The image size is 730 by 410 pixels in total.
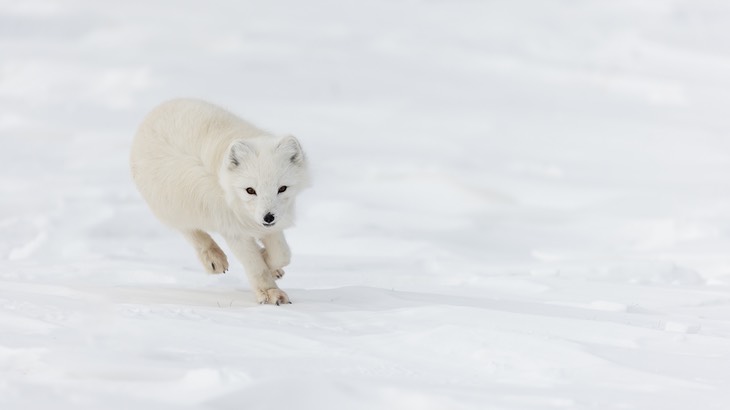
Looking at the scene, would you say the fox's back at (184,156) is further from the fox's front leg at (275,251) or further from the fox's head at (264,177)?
the fox's front leg at (275,251)

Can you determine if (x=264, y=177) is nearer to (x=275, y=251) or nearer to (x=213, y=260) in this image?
(x=275, y=251)

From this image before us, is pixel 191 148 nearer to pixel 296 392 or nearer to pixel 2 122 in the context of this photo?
pixel 296 392

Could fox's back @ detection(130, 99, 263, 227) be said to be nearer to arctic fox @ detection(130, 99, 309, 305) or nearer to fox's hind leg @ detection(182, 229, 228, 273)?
arctic fox @ detection(130, 99, 309, 305)

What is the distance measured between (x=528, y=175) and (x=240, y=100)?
7.63 m

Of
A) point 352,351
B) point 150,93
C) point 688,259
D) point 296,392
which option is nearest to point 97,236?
point 688,259

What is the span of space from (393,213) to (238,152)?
7.18 m

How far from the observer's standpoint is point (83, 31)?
25172mm

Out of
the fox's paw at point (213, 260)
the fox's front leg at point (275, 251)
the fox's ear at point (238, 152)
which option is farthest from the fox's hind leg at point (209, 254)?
the fox's ear at point (238, 152)

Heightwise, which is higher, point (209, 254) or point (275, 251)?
point (209, 254)

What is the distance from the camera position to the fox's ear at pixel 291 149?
5.64 m

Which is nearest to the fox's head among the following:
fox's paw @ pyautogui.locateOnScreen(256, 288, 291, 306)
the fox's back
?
the fox's back

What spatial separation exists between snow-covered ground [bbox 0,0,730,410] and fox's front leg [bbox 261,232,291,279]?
1.05ft

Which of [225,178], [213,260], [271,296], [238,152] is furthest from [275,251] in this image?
[238,152]

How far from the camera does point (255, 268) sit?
5.95 meters
